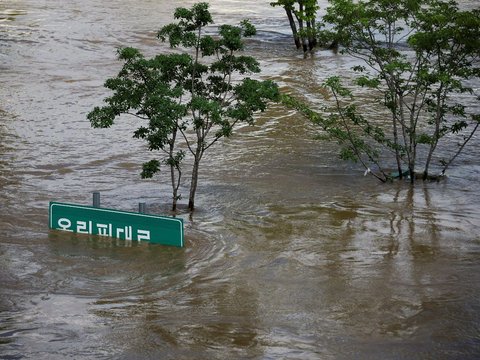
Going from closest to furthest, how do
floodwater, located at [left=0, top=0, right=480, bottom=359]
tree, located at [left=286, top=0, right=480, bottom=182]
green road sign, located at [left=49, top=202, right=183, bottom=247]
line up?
floodwater, located at [left=0, top=0, right=480, bottom=359]
green road sign, located at [left=49, top=202, right=183, bottom=247]
tree, located at [left=286, top=0, right=480, bottom=182]

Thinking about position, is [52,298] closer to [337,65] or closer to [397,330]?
[397,330]

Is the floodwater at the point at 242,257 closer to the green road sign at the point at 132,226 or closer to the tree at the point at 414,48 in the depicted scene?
the green road sign at the point at 132,226

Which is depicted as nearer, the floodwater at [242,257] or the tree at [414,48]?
the floodwater at [242,257]

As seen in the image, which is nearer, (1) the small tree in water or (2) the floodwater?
(2) the floodwater

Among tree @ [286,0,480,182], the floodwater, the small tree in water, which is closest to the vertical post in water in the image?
the floodwater

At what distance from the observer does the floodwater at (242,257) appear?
10547 mm

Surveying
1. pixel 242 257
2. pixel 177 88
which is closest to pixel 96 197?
pixel 242 257

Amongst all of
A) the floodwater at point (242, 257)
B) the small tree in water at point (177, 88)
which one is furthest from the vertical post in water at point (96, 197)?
the small tree in water at point (177, 88)

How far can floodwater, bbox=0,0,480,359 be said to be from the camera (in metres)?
Answer: 10.5

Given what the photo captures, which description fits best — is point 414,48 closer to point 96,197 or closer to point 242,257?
point 242,257

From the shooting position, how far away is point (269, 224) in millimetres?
15461

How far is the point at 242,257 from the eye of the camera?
45.2 feet

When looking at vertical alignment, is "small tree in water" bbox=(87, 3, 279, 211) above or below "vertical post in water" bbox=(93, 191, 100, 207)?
above

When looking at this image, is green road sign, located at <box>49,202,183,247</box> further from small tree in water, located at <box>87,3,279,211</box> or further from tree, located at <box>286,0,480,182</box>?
tree, located at <box>286,0,480,182</box>
